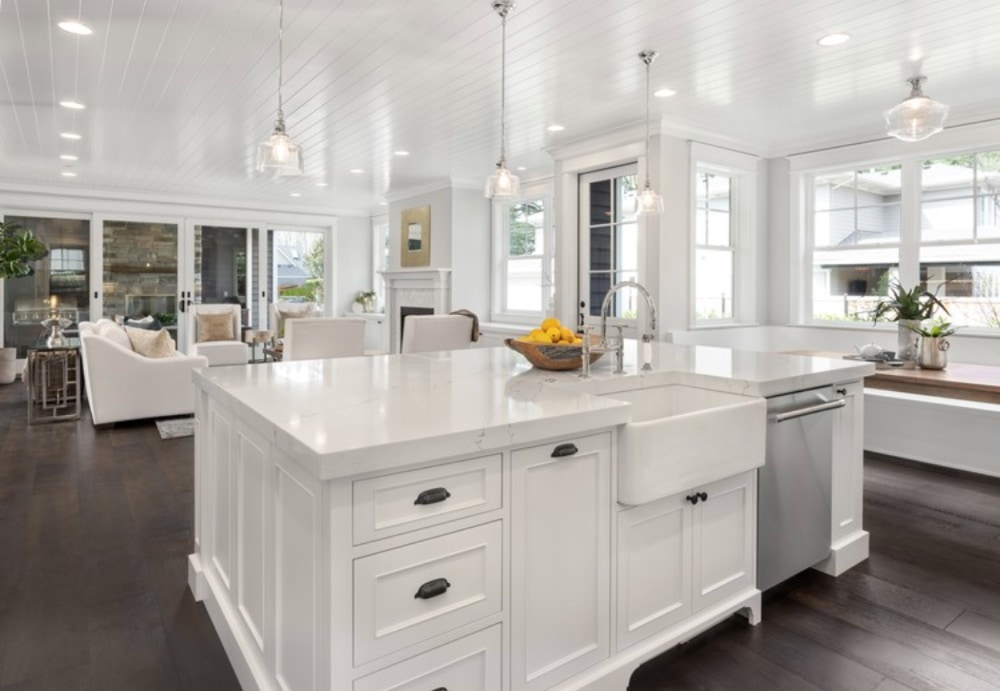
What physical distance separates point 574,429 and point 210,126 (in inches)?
194

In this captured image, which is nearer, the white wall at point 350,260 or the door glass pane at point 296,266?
→ the door glass pane at point 296,266

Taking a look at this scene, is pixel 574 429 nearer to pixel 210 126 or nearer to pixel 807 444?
pixel 807 444

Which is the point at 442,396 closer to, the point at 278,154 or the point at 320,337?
the point at 278,154

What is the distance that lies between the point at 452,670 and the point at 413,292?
7.08 metres

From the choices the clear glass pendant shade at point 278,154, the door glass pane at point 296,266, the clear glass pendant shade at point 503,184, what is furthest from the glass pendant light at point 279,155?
the door glass pane at point 296,266

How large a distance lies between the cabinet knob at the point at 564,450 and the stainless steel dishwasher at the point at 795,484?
36.2 inches

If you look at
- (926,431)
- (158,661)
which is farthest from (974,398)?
(158,661)

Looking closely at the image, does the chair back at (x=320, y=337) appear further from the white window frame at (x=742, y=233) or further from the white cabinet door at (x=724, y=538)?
the white cabinet door at (x=724, y=538)

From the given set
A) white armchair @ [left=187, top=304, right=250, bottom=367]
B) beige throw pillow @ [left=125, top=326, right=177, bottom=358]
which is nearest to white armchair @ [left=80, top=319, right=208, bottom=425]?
beige throw pillow @ [left=125, top=326, right=177, bottom=358]

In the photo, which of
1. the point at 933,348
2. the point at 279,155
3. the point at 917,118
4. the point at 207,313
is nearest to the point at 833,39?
the point at 917,118

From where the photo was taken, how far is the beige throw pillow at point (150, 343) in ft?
17.7

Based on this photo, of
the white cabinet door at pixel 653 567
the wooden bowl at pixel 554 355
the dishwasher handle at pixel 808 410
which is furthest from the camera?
the wooden bowl at pixel 554 355

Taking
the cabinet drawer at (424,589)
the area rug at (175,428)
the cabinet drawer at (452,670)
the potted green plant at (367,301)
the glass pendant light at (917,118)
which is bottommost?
the area rug at (175,428)

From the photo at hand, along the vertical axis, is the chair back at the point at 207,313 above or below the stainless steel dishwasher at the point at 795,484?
above
